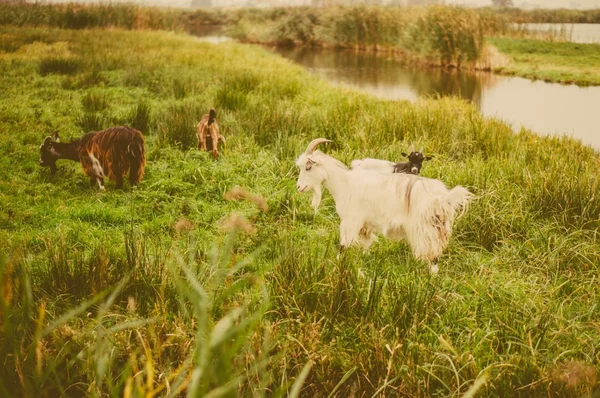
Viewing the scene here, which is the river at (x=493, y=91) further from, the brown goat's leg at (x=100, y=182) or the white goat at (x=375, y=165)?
the brown goat's leg at (x=100, y=182)

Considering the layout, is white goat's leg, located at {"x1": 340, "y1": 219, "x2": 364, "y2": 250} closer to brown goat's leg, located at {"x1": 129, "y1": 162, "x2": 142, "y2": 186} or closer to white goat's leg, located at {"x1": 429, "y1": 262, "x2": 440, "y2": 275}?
white goat's leg, located at {"x1": 429, "y1": 262, "x2": 440, "y2": 275}

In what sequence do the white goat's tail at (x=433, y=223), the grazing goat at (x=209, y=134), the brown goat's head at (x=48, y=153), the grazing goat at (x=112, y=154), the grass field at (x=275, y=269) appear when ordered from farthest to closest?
the grazing goat at (x=209, y=134) < the brown goat's head at (x=48, y=153) < the grazing goat at (x=112, y=154) < the white goat's tail at (x=433, y=223) < the grass field at (x=275, y=269)

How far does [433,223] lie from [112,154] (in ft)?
8.43

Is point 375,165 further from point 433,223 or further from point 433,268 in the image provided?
point 433,268

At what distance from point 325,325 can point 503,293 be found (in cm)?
101

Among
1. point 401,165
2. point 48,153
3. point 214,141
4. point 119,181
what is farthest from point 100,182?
point 401,165

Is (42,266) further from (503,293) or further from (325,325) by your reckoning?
(503,293)

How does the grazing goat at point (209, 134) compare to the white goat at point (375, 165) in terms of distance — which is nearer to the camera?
the white goat at point (375, 165)

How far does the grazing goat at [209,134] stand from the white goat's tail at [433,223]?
2.57 m

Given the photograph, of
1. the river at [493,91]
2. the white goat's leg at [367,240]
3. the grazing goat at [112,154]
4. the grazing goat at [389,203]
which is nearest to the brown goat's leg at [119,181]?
the grazing goat at [112,154]

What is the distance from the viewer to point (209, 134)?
4770 mm

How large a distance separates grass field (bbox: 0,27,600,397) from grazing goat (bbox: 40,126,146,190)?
5.7 inches

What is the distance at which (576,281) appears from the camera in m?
2.89

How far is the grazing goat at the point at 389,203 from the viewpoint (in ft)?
8.45
